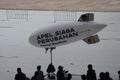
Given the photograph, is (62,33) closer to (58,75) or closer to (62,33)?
(62,33)

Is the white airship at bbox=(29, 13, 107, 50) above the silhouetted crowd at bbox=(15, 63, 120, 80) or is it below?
above

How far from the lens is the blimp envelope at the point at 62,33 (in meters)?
2.99

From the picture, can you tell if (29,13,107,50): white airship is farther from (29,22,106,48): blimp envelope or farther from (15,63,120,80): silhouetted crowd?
(15,63,120,80): silhouetted crowd

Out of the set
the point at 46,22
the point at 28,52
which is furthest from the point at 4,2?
the point at 28,52

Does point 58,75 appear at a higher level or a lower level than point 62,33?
lower

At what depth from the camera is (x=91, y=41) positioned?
317 cm

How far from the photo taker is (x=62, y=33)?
9.82 ft

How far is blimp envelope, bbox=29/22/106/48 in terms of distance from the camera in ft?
9.80

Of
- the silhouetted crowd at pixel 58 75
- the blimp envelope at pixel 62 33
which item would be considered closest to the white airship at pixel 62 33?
the blimp envelope at pixel 62 33

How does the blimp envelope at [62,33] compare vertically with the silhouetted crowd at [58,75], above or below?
above

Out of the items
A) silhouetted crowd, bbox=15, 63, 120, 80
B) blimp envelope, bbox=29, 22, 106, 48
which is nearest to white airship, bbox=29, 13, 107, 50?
blimp envelope, bbox=29, 22, 106, 48

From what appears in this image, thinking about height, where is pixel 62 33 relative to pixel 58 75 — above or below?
above

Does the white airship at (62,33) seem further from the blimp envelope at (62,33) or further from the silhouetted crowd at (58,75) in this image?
the silhouetted crowd at (58,75)

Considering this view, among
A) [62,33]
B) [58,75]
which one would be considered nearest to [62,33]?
[62,33]
